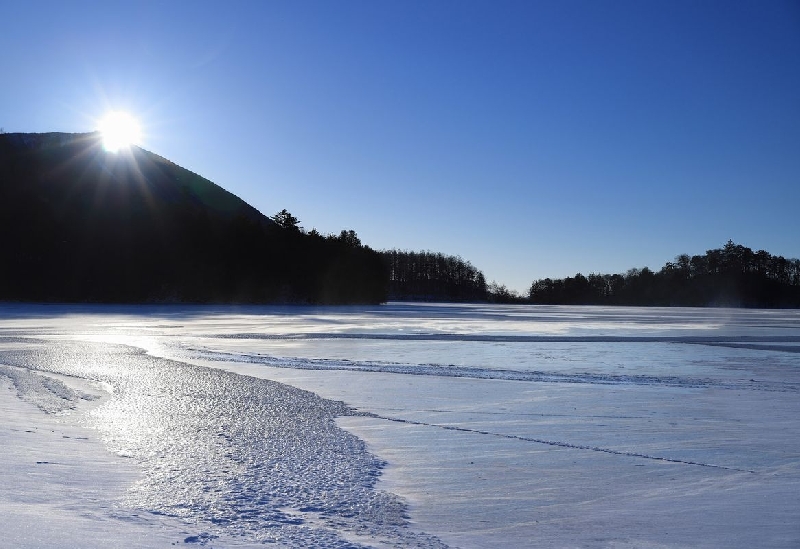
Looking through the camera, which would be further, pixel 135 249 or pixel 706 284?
pixel 706 284

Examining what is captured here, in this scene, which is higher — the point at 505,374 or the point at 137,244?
the point at 137,244

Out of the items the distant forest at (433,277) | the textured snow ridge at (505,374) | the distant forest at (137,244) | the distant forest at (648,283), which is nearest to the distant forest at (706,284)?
the distant forest at (648,283)

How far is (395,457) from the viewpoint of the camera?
5.35 meters

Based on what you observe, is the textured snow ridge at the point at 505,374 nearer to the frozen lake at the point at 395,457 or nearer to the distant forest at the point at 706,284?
the frozen lake at the point at 395,457

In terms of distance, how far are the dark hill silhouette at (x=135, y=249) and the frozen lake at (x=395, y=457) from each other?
243 feet

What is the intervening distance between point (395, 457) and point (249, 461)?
1.22m

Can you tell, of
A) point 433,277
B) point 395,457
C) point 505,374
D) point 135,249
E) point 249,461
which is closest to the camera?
point 249,461

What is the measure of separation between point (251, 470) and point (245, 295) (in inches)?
3326

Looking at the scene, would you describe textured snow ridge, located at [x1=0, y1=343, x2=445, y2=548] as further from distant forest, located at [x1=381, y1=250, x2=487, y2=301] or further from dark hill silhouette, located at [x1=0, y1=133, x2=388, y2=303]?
distant forest, located at [x1=381, y1=250, x2=487, y2=301]

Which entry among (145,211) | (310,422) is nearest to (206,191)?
(145,211)

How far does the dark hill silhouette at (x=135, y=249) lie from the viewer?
7806 centimetres

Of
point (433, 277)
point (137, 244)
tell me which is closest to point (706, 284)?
point (433, 277)

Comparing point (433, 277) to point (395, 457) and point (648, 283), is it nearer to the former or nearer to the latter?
point (648, 283)

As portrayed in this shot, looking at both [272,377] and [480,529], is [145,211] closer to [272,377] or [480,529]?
[272,377]
